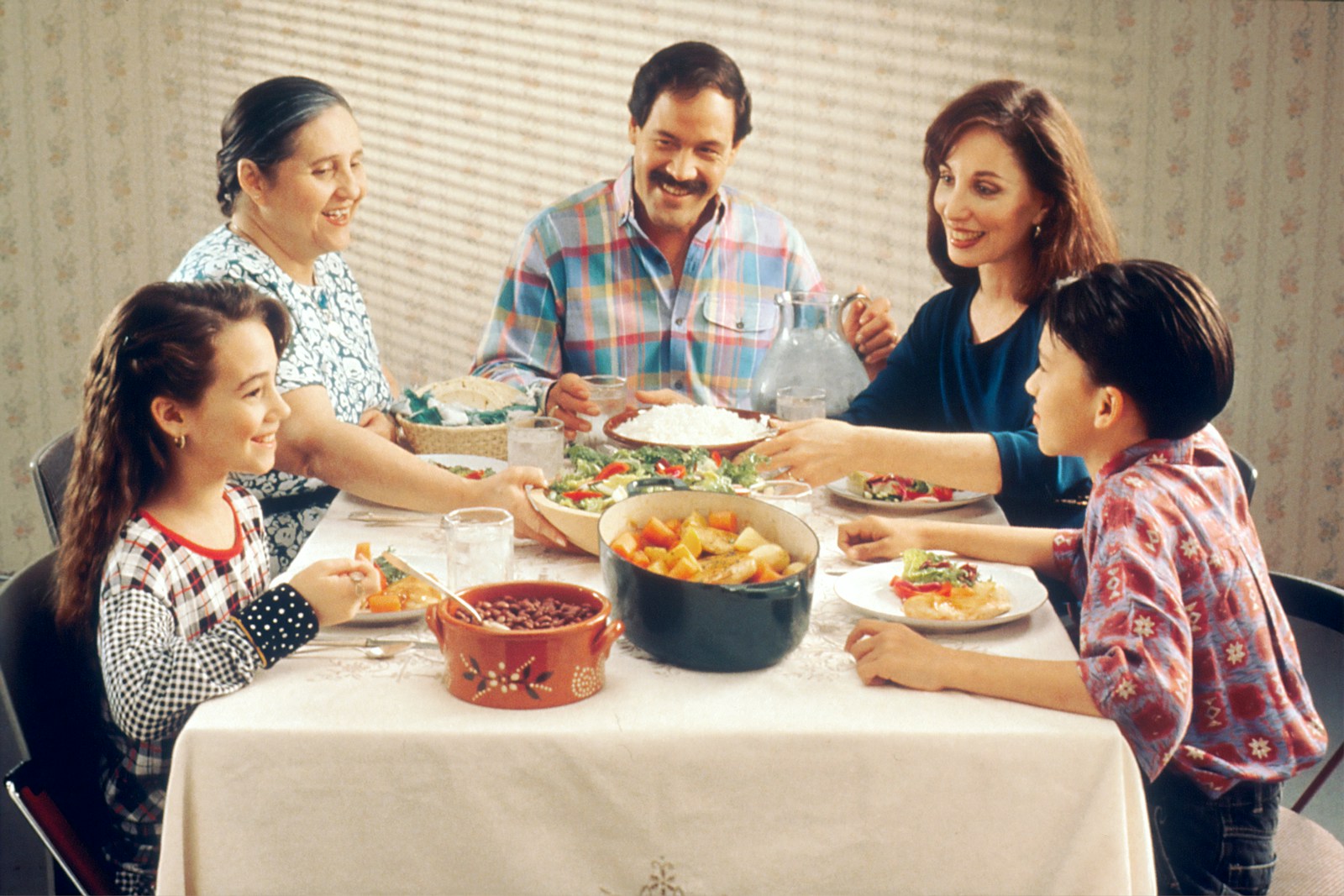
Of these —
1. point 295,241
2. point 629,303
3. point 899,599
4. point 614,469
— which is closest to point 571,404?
point 614,469

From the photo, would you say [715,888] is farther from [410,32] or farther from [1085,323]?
[410,32]

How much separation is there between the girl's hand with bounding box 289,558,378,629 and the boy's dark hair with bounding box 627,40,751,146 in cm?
161

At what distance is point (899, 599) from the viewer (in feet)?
4.62

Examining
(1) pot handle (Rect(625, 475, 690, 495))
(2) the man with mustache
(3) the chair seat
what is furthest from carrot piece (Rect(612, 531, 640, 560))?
(2) the man with mustache

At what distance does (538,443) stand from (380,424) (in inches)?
18.5

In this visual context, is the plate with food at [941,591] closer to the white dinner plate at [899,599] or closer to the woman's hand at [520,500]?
the white dinner plate at [899,599]

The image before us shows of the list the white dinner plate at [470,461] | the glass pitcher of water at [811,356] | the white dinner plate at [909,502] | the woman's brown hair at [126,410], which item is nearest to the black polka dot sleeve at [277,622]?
the woman's brown hair at [126,410]

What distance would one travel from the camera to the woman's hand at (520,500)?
1.58m

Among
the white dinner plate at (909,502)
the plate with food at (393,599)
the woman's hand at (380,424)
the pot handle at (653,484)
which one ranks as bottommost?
the woman's hand at (380,424)

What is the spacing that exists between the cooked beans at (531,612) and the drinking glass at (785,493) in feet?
1.53

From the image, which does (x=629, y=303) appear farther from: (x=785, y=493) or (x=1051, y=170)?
(x=785, y=493)

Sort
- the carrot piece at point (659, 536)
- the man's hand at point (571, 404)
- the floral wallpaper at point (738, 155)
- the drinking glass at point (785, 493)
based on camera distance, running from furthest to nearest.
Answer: the floral wallpaper at point (738, 155)
the man's hand at point (571, 404)
the drinking glass at point (785, 493)
the carrot piece at point (659, 536)

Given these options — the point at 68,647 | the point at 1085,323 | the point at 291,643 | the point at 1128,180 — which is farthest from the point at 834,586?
the point at 1128,180

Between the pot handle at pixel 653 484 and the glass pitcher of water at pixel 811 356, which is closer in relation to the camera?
the pot handle at pixel 653 484
